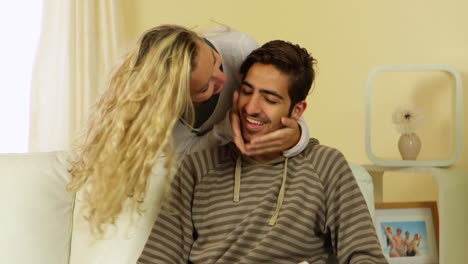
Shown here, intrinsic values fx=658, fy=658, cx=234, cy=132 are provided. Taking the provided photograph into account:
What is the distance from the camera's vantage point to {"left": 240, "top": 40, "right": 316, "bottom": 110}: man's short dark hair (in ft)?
5.84

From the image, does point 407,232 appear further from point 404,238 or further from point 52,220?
point 52,220

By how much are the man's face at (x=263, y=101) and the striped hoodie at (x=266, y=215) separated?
10 cm

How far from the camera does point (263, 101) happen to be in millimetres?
1757

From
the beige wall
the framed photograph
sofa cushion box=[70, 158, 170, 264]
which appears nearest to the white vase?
the framed photograph

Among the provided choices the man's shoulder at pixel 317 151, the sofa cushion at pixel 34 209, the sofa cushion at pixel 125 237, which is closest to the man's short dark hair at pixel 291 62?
the man's shoulder at pixel 317 151

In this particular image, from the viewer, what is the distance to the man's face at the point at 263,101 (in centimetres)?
175

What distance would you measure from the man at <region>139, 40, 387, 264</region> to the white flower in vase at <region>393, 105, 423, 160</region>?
676 millimetres

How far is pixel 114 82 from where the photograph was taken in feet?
5.56

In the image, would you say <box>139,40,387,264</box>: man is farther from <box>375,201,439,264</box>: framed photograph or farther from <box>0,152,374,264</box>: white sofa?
<box>375,201,439,264</box>: framed photograph

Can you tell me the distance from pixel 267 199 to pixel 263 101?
26 cm

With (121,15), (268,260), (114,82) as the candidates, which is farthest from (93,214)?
(121,15)

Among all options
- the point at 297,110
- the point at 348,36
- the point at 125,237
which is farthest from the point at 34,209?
the point at 348,36

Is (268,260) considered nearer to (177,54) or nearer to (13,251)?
(177,54)

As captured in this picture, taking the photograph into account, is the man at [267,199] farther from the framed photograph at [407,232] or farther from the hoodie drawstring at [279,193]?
the framed photograph at [407,232]
